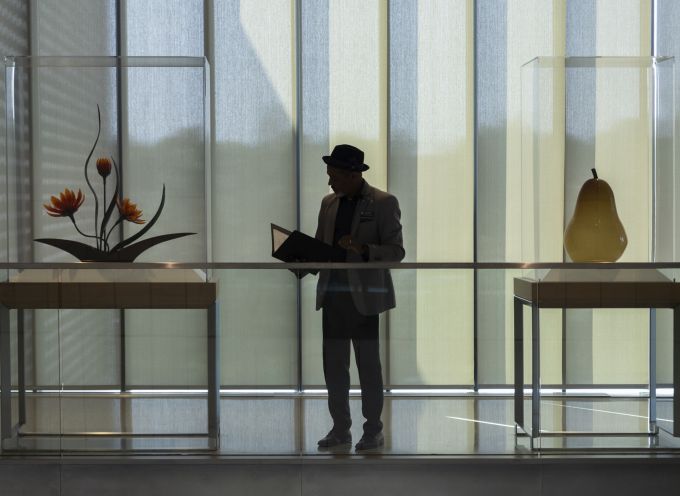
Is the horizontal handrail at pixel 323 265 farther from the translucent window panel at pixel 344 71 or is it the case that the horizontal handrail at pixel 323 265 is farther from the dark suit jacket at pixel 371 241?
the translucent window panel at pixel 344 71

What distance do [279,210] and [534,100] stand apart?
1924 mm

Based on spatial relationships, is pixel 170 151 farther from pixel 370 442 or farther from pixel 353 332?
pixel 370 442

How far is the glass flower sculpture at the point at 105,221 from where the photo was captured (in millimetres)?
2922

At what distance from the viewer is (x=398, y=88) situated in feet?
14.9

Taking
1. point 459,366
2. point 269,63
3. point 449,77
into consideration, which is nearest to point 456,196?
point 449,77

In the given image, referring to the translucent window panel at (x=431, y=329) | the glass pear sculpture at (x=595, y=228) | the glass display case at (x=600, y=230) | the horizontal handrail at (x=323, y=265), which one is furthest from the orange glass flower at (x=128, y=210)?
the glass pear sculpture at (x=595, y=228)

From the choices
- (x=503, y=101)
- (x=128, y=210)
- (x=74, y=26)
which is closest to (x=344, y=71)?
(x=503, y=101)

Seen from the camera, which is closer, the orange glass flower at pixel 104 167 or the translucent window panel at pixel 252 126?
the orange glass flower at pixel 104 167

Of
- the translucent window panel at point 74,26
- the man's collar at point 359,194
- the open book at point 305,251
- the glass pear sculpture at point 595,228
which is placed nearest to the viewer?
the open book at point 305,251

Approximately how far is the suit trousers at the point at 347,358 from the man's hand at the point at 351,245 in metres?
0.15

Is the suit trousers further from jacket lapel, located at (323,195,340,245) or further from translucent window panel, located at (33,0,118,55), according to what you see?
translucent window panel, located at (33,0,118,55)

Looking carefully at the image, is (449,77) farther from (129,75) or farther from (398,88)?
(129,75)

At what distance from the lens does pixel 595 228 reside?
2863 millimetres

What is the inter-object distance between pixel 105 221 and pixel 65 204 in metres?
0.17
